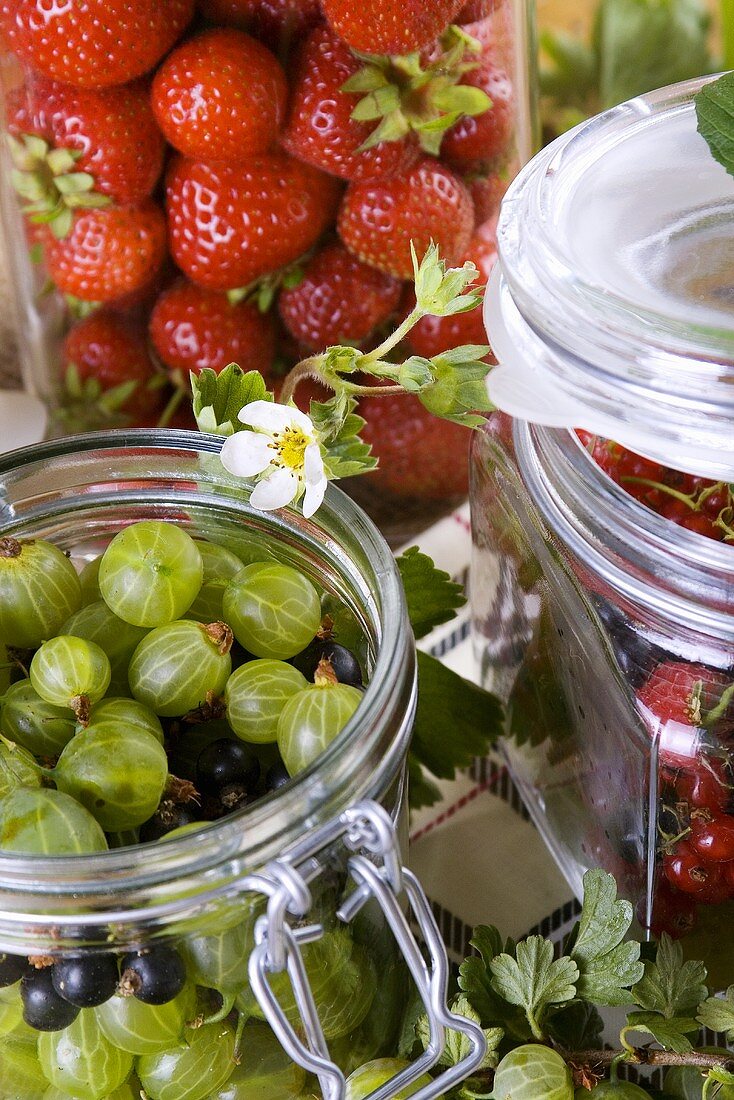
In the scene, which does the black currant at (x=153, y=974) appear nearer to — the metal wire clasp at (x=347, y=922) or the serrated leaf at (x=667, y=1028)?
the metal wire clasp at (x=347, y=922)

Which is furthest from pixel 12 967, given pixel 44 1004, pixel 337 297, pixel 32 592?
pixel 337 297

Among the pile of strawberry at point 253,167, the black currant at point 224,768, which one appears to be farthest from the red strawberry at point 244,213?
the black currant at point 224,768

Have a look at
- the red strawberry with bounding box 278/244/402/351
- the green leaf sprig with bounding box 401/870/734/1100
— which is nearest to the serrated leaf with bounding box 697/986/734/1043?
the green leaf sprig with bounding box 401/870/734/1100

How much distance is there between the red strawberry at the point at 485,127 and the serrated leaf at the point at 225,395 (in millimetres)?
191

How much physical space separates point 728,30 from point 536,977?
2.33ft

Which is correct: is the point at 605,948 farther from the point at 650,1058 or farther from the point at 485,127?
the point at 485,127

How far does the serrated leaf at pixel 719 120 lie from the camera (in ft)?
1.20

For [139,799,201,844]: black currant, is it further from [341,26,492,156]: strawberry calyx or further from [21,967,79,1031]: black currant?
[341,26,492,156]: strawberry calyx

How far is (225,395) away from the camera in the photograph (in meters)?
0.39

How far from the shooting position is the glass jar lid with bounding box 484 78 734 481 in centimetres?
31

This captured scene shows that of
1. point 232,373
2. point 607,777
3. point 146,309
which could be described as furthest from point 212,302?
point 607,777

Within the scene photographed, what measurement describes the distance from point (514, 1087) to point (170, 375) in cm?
35

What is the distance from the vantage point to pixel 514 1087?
33 centimetres

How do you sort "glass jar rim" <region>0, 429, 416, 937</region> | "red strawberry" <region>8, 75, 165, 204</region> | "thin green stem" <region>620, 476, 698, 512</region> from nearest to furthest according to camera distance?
"glass jar rim" <region>0, 429, 416, 937</region> < "thin green stem" <region>620, 476, 698, 512</region> < "red strawberry" <region>8, 75, 165, 204</region>
